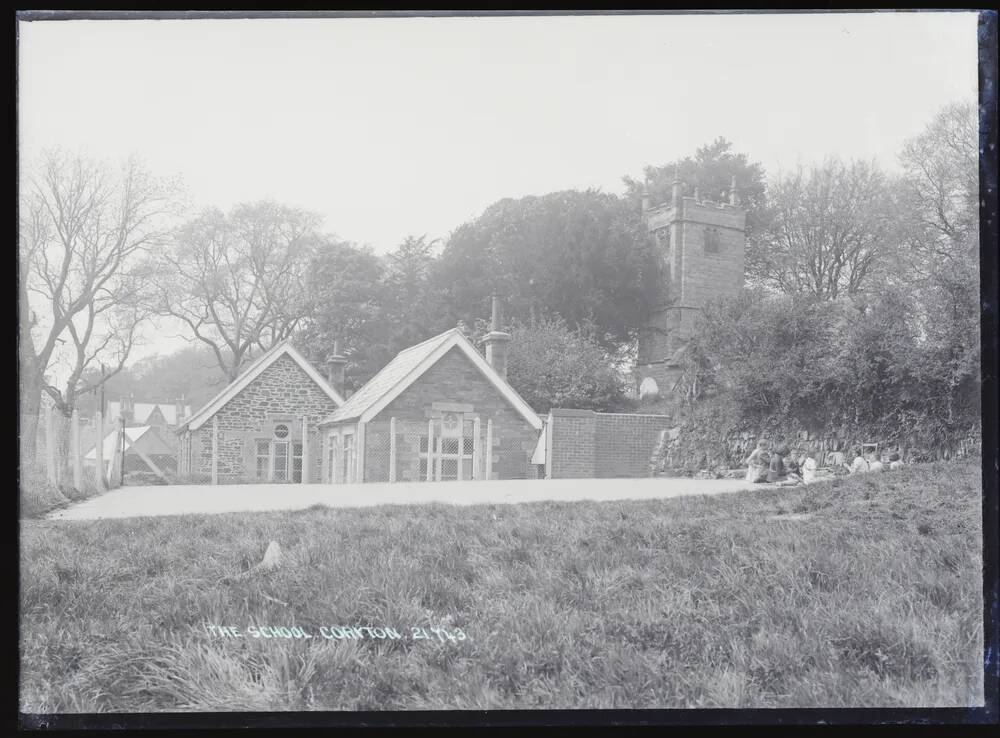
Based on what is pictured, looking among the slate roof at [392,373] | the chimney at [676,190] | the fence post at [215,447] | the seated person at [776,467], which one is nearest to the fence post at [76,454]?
the fence post at [215,447]

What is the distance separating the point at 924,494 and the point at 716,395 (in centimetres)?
97

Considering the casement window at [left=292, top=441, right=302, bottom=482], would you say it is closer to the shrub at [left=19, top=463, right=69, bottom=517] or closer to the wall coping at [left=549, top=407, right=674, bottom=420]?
the shrub at [left=19, top=463, right=69, bottom=517]

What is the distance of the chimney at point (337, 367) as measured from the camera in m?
3.92

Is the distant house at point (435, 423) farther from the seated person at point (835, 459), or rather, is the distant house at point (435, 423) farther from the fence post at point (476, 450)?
the seated person at point (835, 459)

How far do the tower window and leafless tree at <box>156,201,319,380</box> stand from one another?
5.82 feet

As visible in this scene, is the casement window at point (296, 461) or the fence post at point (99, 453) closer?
the fence post at point (99, 453)

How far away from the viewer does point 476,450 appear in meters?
3.88

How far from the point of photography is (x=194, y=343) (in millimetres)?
3936

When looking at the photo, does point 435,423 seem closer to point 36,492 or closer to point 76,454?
point 76,454

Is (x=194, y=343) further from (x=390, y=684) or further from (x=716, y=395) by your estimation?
(x=716, y=395)

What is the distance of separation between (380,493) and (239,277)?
1.19m

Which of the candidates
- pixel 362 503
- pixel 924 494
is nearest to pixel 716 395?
pixel 924 494

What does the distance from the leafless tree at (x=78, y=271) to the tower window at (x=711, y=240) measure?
240 cm

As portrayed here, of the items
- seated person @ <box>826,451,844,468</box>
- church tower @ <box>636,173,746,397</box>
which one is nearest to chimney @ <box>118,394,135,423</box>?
church tower @ <box>636,173,746,397</box>
